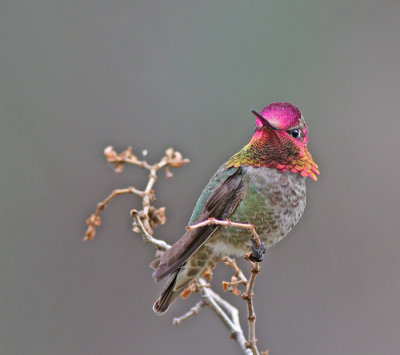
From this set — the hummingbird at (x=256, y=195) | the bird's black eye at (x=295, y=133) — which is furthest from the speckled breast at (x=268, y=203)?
the bird's black eye at (x=295, y=133)

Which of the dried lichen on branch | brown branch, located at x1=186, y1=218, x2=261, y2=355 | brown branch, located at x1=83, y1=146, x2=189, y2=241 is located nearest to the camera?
brown branch, located at x1=186, y1=218, x2=261, y2=355

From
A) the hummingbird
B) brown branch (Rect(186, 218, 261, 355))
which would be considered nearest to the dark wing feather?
the hummingbird

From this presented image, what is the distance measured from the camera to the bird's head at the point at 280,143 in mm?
1438

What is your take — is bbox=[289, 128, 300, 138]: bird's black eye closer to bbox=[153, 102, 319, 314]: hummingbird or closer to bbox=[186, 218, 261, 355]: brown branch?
bbox=[153, 102, 319, 314]: hummingbird

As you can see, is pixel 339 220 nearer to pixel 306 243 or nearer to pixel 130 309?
pixel 306 243

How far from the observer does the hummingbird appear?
152cm

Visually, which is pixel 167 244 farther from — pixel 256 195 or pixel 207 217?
pixel 256 195

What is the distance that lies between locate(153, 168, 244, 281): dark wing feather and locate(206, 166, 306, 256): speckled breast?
3 centimetres

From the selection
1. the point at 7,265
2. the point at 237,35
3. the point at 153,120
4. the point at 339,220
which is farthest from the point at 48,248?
the point at 237,35

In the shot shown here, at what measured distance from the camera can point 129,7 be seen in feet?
16.5

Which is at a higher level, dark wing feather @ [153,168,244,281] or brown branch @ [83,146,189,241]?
brown branch @ [83,146,189,241]

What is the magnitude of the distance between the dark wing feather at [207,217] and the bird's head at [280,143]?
0.23 feet

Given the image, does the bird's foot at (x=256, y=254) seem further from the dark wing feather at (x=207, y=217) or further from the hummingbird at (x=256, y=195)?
the dark wing feather at (x=207, y=217)

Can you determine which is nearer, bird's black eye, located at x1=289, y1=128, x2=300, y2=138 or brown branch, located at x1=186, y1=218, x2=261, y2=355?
brown branch, located at x1=186, y1=218, x2=261, y2=355
